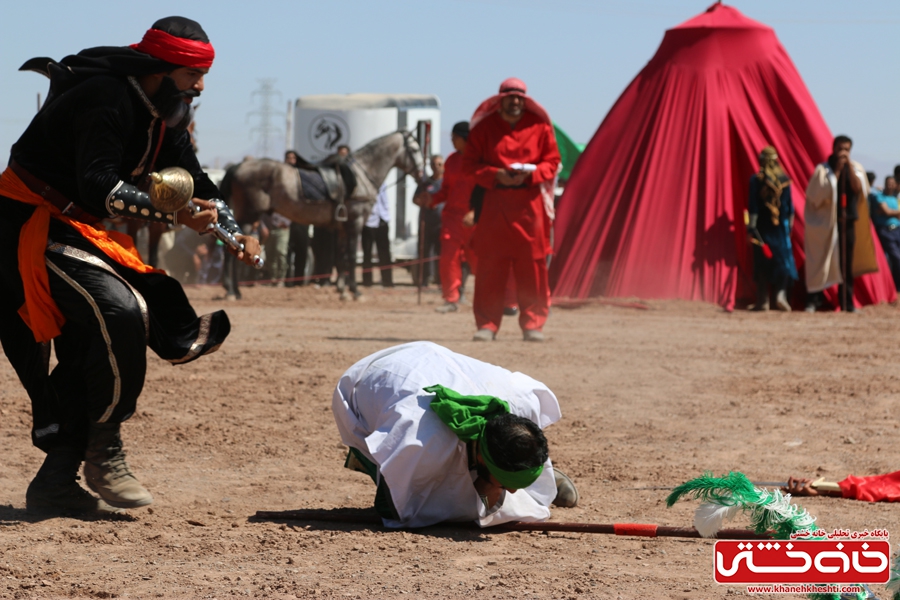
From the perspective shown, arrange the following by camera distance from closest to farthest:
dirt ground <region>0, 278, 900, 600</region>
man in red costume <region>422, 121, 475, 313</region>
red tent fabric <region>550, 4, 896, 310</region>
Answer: dirt ground <region>0, 278, 900, 600</region> < man in red costume <region>422, 121, 475, 313</region> < red tent fabric <region>550, 4, 896, 310</region>

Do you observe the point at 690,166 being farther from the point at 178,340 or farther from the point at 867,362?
the point at 178,340

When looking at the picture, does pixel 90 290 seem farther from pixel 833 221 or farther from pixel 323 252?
pixel 323 252

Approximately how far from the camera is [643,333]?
974cm

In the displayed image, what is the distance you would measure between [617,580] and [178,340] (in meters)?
1.62

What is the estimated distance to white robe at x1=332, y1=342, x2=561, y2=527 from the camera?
3545 millimetres

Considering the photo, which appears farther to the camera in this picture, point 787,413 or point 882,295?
point 882,295

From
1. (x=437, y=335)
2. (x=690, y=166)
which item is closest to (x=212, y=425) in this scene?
(x=437, y=335)

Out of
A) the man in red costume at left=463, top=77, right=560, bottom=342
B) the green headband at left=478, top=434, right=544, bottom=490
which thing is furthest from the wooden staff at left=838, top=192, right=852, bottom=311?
the green headband at left=478, top=434, right=544, bottom=490

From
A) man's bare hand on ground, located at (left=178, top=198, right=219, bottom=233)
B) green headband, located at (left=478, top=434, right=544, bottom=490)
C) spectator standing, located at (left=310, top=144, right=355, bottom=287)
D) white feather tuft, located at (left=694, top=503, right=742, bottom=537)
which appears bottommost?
spectator standing, located at (left=310, top=144, right=355, bottom=287)

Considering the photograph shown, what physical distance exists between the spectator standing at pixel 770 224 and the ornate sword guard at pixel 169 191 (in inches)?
364

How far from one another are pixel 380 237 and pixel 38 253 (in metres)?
12.2

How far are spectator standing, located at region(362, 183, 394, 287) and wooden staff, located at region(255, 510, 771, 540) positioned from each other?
1150 cm

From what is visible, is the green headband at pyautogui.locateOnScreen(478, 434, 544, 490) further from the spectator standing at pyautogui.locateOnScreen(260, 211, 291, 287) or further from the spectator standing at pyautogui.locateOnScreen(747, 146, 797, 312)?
the spectator standing at pyautogui.locateOnScreen(260, 211, 291, 287)

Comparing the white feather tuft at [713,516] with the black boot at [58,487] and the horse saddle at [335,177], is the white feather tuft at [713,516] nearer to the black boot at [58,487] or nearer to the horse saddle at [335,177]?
the black boot at [58,487]
